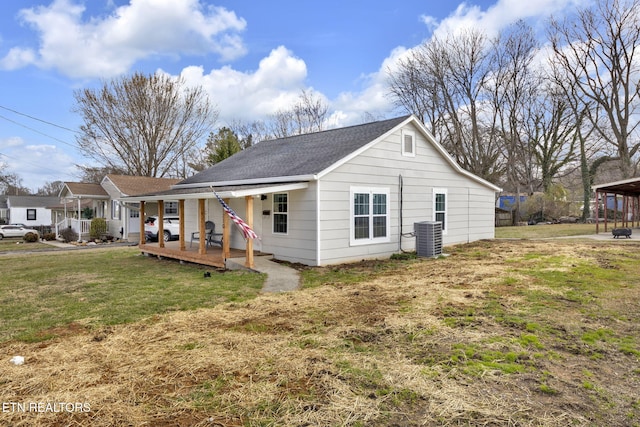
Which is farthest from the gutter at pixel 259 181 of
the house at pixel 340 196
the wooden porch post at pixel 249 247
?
the wooden porch post at pixel 249 247

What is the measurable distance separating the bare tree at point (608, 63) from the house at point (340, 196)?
1811 cm

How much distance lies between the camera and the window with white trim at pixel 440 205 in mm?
13069

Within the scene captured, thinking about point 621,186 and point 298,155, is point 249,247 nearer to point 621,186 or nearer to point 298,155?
point 298,155

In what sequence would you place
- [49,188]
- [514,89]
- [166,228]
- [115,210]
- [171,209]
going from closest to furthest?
[166,228] < [171,209] < [115,210] < [514,89] < [49,188]

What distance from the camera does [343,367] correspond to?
137 inches

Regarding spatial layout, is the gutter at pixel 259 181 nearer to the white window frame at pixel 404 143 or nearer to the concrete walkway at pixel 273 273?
the concrete walkway at pixel 273 273

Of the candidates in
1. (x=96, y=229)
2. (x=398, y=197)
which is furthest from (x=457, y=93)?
(x=96, y=229)

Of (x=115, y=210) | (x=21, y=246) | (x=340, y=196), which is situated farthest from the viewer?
(x=115, y=210)

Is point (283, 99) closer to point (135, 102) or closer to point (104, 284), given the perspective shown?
point (135, 102)

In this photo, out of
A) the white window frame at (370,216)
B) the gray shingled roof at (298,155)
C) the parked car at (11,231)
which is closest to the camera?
the white window frame at (370,216)

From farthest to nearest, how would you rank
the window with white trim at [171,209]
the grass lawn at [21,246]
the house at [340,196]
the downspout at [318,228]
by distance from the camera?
the window with white trim at [171,209] → the grass lawn at [21,246] → the house at [340,196] → the downspout at [318,228]

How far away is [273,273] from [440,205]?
7.37 meters

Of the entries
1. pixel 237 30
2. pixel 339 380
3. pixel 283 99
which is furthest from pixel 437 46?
pixel 339 380

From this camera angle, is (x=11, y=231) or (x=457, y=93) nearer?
(x=11, y=231)
